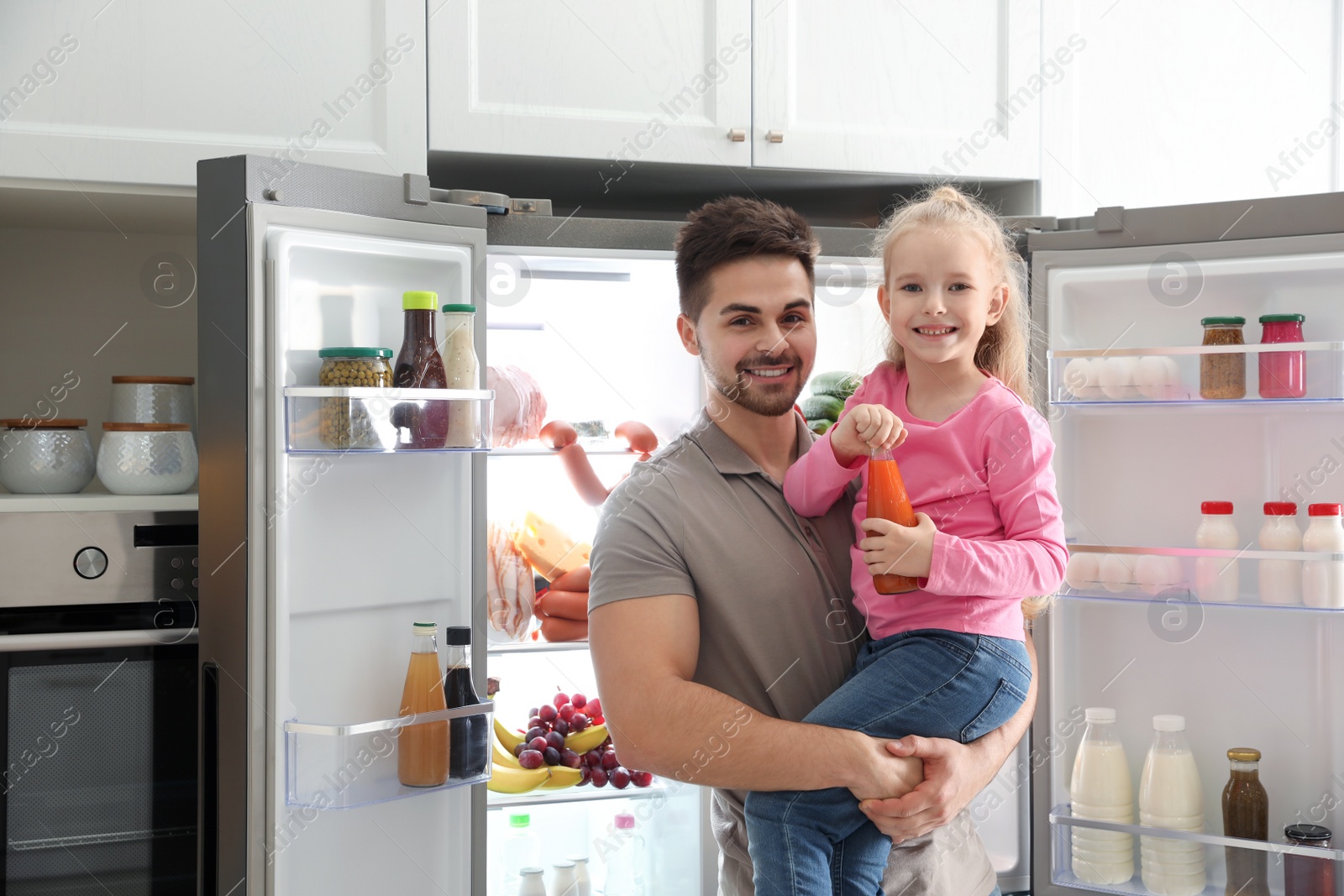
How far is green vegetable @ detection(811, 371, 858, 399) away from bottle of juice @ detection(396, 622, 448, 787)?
0.86m

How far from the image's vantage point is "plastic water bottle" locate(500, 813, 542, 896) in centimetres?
196

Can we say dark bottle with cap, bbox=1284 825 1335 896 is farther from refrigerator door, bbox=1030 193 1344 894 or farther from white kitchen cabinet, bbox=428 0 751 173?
white kitchen cabinet, bbox=428 0 751 173

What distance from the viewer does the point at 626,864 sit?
6.80 ft

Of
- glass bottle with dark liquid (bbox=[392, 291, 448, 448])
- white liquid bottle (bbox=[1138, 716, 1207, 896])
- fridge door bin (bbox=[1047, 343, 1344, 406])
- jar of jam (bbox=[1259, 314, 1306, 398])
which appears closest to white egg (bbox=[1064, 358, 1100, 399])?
fridge door bin (bbox=[1047, 343, 1344, 406])

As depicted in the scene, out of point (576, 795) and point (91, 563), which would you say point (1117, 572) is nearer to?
point (576, 795)

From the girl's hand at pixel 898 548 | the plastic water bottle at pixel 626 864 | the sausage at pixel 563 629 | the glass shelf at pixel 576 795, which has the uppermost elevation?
the girl's hand at pixel 898 548

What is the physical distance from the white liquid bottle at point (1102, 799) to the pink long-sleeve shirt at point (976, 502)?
62 cm

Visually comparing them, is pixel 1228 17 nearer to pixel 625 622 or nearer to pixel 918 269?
pixel 918 269

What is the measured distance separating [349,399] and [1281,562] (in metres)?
1.56

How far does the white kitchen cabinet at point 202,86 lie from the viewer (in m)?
1.72

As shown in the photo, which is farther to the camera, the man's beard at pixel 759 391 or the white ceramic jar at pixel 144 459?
the white ceramic jar at pixel 144 459

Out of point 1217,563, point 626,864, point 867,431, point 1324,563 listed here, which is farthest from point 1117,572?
point 626,864

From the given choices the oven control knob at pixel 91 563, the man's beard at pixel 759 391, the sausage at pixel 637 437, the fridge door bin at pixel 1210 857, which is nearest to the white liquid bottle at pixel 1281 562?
the fridge door bin at pixel 1210 857

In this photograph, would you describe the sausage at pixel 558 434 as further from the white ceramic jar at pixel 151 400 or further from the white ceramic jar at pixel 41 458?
the white ceramic jar at pixel 41 458
